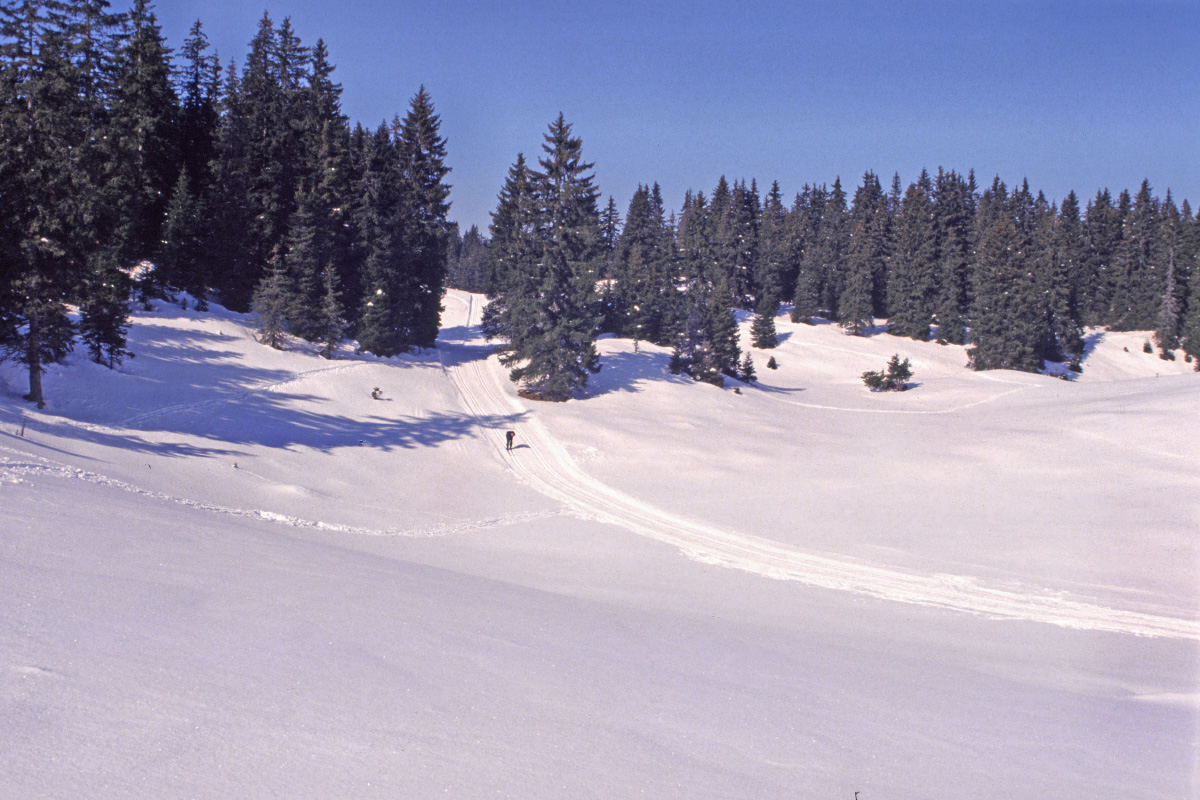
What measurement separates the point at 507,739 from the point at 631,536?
1279cm

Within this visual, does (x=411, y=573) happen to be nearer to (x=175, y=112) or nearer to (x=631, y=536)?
(x=631, y=536)

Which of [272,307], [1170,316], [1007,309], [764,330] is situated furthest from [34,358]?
[1170,316]

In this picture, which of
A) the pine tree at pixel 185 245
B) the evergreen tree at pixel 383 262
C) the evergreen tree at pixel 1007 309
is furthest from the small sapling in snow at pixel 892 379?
the pine tree at pixel 185 245

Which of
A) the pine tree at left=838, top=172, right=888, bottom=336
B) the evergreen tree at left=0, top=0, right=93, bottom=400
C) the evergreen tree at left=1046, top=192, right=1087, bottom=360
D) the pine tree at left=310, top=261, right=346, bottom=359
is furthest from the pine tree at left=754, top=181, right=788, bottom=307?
the evergreen tree at left=0, top=0, right=93, bottom=400

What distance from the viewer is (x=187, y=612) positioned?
18.8 feet

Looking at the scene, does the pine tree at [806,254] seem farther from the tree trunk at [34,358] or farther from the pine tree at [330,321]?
the tree trunk at [34,358]

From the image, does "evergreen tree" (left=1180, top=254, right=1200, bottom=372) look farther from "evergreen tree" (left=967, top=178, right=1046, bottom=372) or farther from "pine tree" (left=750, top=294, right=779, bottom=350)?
"pine tree" (left=750, top=294, right=779, bottom=350)

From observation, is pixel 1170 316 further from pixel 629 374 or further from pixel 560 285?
pixel 560 285

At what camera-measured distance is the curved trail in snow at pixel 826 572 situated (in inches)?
476

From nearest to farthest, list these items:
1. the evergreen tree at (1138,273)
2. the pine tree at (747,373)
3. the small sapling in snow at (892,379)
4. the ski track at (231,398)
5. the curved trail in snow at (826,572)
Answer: the curved trail in snow at (826,572) < the ski track at (231,398) < the pine tree at (747,373) < the small sapling in snow at (892,379) < the evergreen tree at (1138,273)

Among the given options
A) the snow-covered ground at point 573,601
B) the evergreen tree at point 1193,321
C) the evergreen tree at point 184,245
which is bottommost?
the snow-covered ground at point 573,601

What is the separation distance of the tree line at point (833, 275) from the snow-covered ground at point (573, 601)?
9.86m

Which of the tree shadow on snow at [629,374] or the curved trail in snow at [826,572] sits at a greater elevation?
the tree shadow on snow at [629,374]

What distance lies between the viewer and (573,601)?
985 centimetres
